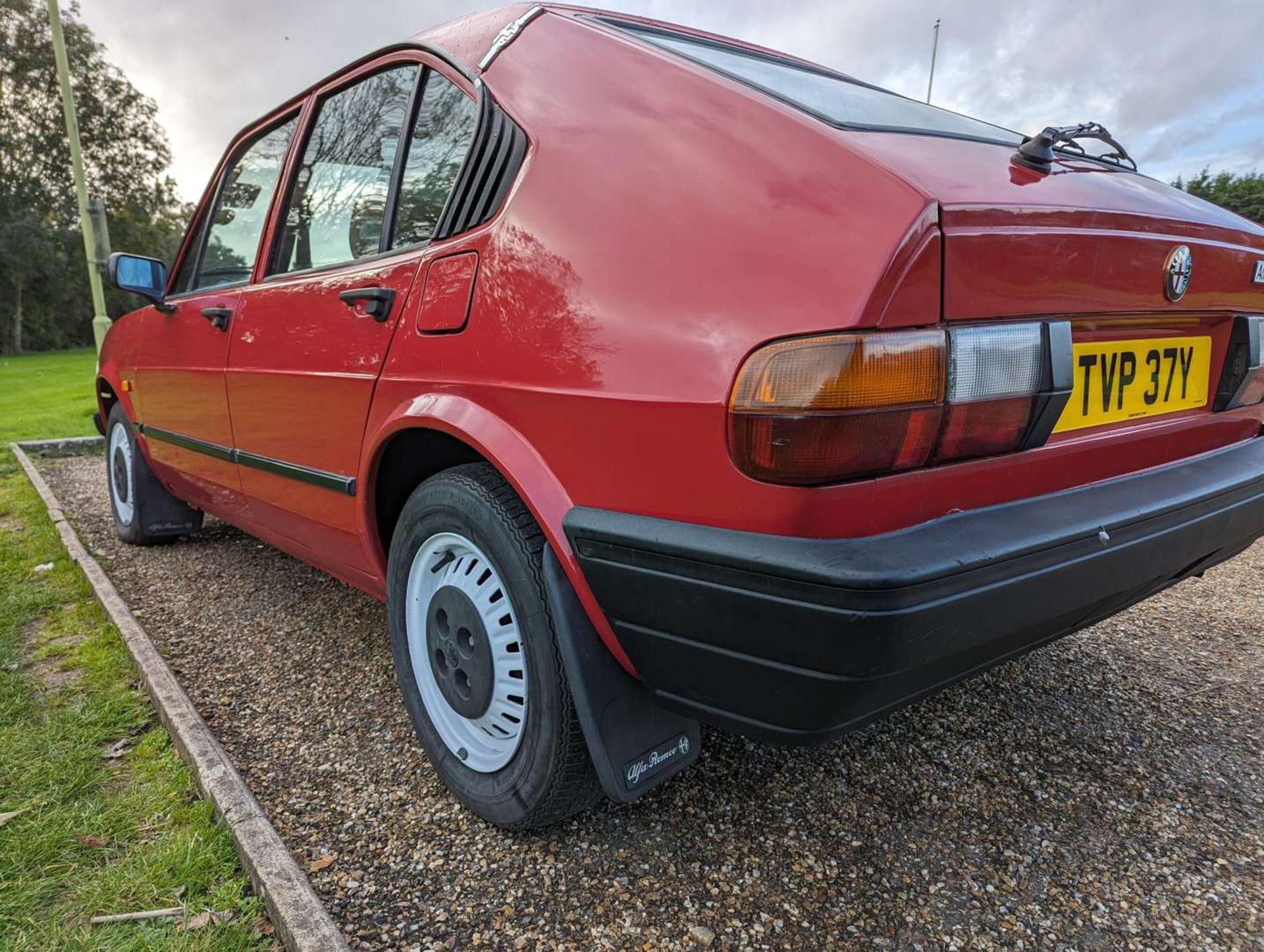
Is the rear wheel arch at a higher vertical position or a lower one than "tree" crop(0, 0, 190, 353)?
lower

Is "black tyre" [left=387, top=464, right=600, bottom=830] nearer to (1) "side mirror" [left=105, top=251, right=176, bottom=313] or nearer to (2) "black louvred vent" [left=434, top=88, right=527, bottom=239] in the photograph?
(2) "black louvred vent" [left=434, top=88, right=527, bottom=239]

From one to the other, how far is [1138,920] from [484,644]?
1422 millimetres

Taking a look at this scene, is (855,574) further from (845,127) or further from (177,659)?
(177,659)

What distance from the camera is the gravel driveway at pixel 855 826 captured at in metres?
1.47

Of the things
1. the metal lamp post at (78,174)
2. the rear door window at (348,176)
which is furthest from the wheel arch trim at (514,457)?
the metal lamp post at (78,174)

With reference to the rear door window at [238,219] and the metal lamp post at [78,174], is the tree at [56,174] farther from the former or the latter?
the rear door window at [238,219]

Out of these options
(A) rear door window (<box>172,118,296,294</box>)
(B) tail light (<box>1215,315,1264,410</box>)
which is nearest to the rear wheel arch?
(A) rear door window (<box>172,118,296,294</box>)

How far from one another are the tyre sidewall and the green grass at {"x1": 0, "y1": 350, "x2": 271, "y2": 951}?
48 cm

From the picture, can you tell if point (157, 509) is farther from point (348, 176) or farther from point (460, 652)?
point (460, 652)

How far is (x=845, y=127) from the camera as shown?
136cm

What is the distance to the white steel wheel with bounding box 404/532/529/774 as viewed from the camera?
1.68 m

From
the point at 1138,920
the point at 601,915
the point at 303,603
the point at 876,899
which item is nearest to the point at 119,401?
the point at 303,603

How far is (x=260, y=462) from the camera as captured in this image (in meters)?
2.58

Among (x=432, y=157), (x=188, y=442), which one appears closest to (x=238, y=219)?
(x=188, y=442)
